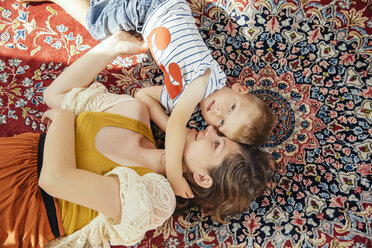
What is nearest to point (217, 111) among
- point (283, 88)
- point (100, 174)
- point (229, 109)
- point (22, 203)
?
point (229, 109)

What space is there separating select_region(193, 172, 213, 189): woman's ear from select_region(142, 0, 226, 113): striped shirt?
0.37m

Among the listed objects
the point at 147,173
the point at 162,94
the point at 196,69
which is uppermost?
the point at 196,69

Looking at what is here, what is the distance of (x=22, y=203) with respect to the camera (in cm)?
100

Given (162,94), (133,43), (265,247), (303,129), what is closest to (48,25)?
(133,43)

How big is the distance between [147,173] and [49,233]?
0.42 metres

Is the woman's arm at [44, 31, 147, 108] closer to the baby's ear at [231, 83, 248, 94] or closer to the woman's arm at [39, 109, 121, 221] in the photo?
the woman's arm at [39, 109, 121, 221]

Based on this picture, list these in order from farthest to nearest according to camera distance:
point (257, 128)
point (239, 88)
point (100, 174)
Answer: point (239, 88), point (257, 128), point (100, 174)

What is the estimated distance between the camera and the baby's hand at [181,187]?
3.76ft

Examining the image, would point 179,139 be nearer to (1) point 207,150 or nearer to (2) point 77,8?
(1) point 207,150

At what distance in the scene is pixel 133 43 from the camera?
1.38 metres

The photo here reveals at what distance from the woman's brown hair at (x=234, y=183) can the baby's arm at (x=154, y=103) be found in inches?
12.5

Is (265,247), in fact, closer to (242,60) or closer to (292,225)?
(292,225)

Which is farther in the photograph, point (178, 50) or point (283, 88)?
point (283, 88)

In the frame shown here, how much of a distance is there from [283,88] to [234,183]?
0.60m
